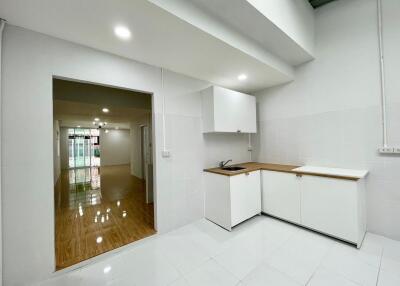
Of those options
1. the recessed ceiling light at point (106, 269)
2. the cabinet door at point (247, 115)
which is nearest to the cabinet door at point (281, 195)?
the cabinet door at point (247, 115)

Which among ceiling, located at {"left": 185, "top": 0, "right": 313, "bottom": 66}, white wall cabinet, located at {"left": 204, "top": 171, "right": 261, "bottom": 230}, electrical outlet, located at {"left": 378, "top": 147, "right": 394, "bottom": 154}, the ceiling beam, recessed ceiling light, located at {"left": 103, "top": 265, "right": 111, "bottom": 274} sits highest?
the ceiling beam

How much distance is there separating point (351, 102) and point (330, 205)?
55.8 inches

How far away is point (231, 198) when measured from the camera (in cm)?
233

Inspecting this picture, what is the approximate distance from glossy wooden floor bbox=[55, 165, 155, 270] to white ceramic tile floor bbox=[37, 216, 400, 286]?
0.23 m

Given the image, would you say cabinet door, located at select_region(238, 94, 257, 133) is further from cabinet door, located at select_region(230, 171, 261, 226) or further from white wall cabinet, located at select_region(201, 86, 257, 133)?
cabinet door, located at select_region(230, 171, 261, 226)

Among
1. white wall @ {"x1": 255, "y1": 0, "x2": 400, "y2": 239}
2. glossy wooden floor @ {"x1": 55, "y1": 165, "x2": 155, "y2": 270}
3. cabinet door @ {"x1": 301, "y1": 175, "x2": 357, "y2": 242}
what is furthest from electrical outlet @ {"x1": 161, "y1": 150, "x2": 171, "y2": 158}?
→ white wall @ {"x1": 255, "y1": 0, "x2": 400, "y2": 239}

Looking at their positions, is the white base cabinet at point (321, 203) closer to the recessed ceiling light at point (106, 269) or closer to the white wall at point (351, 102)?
the white wall at point (351, 102)

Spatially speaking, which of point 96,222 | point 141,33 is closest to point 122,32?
point 141,33

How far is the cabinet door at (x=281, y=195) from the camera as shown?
237cm

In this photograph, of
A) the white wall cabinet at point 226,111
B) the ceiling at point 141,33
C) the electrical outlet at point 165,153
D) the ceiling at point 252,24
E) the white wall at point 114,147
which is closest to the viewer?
the ceiling at point 141,33

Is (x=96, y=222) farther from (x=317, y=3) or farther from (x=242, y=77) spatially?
(x=317, y=3)

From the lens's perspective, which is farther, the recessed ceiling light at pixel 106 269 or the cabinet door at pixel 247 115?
the cabinet door at pixel 247 115

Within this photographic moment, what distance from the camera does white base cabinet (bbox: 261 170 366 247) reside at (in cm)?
190

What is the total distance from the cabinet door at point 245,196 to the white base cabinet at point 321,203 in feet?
0.72
